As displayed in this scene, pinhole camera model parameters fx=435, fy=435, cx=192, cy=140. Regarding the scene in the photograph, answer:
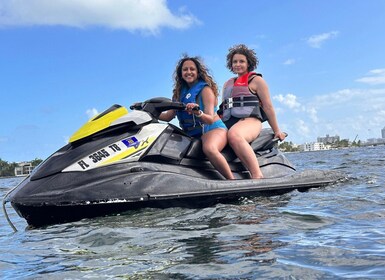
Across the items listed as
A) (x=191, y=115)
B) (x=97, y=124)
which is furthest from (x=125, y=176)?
(x=191, y=115)

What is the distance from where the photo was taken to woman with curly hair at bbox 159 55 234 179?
427cm

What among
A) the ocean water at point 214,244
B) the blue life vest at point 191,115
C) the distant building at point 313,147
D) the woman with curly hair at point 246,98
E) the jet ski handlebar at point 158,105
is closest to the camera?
the ocean water at point 214,244

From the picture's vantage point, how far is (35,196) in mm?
3268

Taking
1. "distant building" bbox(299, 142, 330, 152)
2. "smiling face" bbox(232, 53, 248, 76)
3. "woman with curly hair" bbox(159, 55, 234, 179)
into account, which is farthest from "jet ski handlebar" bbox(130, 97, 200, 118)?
"distant building" bbox(299, 142, 330, 152)

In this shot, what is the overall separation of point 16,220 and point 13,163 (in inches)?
3027

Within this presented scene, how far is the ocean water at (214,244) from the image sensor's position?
75.3 inches

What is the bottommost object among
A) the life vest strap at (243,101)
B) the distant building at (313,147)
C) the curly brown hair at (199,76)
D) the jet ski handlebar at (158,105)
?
the jet ski handlebar at (158,105)

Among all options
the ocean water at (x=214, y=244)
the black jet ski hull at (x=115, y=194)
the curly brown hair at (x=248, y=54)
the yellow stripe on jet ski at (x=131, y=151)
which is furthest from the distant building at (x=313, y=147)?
the ocean water at (x=214, y=244)

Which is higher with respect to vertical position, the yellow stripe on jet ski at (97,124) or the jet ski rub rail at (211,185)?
the yellow stripe on jet ski at (97,124)

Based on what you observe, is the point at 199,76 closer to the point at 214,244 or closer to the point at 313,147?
the point at 214,244

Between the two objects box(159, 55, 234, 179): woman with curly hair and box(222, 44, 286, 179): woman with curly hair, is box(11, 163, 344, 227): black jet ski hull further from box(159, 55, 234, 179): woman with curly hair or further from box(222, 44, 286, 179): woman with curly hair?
box(222, 44, 286, 179): woman with curly hair

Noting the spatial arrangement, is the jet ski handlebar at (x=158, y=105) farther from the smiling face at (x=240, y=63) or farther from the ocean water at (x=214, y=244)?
the smiling face at (x=240, y=63)

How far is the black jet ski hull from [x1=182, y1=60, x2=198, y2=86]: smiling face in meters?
1.18

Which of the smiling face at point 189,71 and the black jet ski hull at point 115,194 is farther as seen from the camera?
the smiling face at point 189,71
